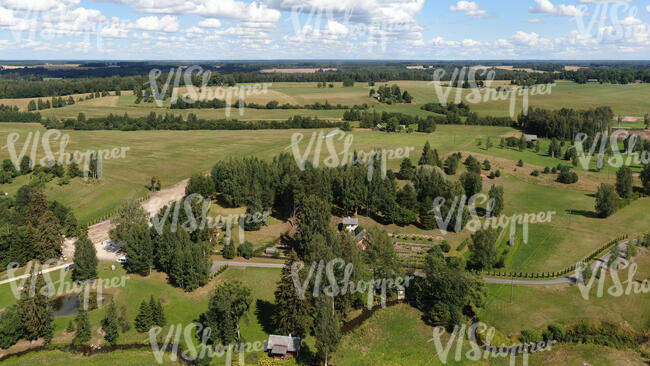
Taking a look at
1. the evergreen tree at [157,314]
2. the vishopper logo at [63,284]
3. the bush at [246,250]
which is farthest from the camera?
the bush at [246,250]

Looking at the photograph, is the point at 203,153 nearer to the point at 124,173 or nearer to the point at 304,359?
the point at 124,173

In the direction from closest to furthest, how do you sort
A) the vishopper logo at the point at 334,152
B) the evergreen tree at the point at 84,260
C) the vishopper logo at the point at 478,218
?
the evergreen tree at the point at 84,260
the vishopper logo at the point at 478,218
the vishopper logo at the point at 334,152

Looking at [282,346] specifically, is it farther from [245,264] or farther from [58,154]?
[58,154]

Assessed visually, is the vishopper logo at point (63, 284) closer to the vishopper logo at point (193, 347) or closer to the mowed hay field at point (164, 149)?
the vishopper logo at point (193, 347)

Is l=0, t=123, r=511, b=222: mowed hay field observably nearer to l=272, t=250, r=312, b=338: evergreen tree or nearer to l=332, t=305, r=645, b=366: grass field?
l=272, t=250, r=312, b=338: evergreen tree

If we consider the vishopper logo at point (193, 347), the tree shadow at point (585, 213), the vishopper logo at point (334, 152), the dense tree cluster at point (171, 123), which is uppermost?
the dense tree cluster at point (171, 123)

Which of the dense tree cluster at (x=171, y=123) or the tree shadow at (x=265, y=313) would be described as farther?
the dense tree cluster at (x=171, y=123)

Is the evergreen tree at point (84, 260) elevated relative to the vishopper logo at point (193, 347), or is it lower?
elevated

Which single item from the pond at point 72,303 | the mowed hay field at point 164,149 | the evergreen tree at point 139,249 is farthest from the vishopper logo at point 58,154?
the pond at point 72,303

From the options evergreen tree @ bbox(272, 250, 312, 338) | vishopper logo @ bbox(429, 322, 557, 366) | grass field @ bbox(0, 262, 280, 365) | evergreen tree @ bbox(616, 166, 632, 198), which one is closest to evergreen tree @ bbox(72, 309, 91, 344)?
grass field @ bbox(0, 262, 280, 365)
